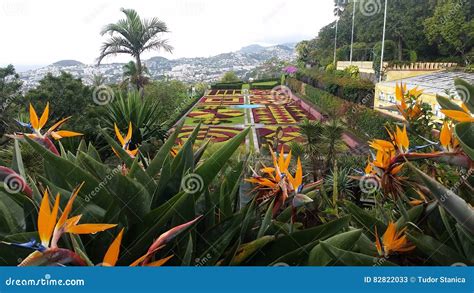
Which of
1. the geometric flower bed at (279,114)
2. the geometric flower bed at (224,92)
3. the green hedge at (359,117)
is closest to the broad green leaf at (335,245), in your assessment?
the green hedge at (359,117)

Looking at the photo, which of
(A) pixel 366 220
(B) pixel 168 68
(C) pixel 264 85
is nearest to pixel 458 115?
(A) pixel 366 220

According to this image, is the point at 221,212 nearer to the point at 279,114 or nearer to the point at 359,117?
the point at 359,117

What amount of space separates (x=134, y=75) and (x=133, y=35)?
5.58 feet

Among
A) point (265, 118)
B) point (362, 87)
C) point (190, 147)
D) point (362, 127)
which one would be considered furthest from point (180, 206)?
point (265, 118)

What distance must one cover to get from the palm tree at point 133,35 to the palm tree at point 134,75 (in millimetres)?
1002

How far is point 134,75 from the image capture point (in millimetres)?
12688

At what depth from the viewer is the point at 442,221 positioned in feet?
2.41

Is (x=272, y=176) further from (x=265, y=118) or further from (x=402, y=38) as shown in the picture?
(x=402, y=38)

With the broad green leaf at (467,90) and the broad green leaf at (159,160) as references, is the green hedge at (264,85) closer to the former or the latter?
the broad green leaf at (159,160)

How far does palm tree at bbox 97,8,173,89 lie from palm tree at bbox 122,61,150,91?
3.29 ft

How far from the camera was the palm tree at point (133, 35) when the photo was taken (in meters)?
11.2

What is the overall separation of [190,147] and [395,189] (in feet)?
1.36

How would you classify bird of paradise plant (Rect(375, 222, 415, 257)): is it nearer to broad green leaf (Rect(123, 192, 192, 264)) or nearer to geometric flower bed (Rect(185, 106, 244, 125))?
broad green leaf (Rect(123, 192, 192, 264))

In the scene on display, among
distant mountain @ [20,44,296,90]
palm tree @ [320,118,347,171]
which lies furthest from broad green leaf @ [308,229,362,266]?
distant mountain @ [20,44,296,90]
